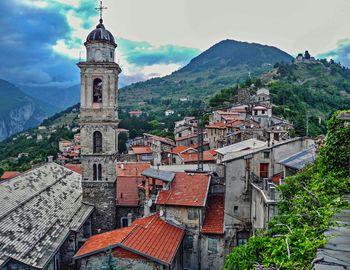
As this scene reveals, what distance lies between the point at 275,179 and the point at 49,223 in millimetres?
15125

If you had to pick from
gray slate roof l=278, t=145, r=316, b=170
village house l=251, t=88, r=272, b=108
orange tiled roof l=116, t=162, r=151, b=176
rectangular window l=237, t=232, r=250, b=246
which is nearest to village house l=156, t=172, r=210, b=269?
rectangular window l=237, t=232, r=250, b=246

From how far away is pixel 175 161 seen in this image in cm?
5509

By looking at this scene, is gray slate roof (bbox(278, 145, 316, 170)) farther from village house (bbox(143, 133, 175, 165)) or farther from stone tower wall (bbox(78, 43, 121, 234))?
village house (bbox(143, 133, 175, 165))

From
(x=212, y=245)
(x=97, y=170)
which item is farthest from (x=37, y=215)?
(x=212, y=245)

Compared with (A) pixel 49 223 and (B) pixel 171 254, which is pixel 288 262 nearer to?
(B) pixel 171 254

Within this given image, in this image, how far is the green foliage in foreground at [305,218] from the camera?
697 centimetres

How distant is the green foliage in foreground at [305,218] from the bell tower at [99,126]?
57.5 ft

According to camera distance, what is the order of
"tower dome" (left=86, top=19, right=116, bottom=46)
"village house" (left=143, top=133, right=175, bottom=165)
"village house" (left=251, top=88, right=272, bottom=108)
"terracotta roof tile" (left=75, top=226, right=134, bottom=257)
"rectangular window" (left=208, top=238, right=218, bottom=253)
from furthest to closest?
"village house" (left=251, top=88, right=272, bottom=108), "village house" (left=143, top=133, right=175, bottom=165), "tower dome" (left=86, top=19, right=116, bottom=46), "rectangular window" (left=208, top=238, right=218, bottom=253), "terracotta roof tile" (left=75, top=226, right=134, bottom=257)

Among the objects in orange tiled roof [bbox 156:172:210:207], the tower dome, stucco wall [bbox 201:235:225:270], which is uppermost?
the tower dome

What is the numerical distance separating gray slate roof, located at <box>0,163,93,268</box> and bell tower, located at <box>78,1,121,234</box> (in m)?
1.50

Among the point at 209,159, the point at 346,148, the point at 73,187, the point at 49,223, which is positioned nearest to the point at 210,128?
the point at 209,159

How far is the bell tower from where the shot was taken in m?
28.3

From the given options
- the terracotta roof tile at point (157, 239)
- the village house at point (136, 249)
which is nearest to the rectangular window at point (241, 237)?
the terracotta roof tile at point (157, 239)

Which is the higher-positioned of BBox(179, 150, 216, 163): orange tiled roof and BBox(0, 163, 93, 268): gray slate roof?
BBox(179, 150, 216, 163): orange tiled roof
